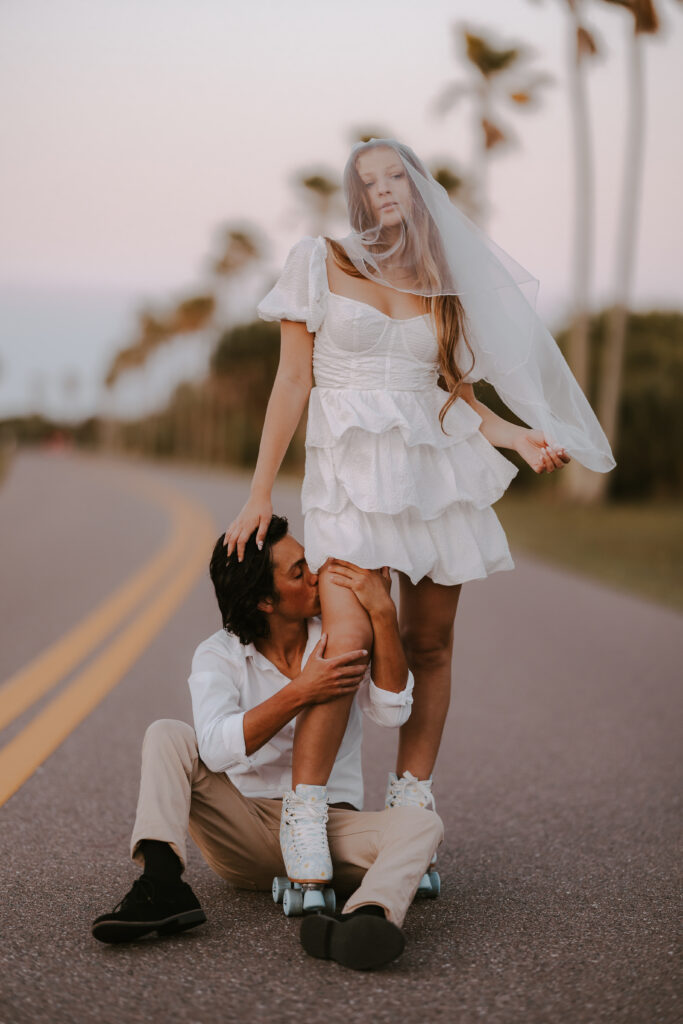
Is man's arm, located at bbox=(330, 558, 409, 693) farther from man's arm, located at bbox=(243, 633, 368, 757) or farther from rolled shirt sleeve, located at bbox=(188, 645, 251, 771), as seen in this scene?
rolled shirt sleeve, located at bbox=(188, 645, 251, 771)

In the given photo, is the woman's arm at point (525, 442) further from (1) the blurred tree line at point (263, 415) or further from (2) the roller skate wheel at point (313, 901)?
(2) the roller skate wheel at point (313, 901)

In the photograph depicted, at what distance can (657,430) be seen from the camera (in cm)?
3256

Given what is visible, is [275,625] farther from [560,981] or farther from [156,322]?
[156,322]

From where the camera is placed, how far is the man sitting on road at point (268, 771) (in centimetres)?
287

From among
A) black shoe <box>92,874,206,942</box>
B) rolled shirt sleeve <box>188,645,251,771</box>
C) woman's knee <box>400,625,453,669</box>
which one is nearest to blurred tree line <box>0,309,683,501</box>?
woman's knee <box>400,625,453,669</box>

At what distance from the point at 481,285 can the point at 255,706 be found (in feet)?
4.39

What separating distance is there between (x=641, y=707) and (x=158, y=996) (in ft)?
13.3

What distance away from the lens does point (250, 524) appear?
10.7ft

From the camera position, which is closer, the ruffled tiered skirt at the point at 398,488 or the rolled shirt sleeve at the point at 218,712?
the rolled shirt sleeve at the point at 218,712

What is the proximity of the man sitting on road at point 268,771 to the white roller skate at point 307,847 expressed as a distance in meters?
0.11

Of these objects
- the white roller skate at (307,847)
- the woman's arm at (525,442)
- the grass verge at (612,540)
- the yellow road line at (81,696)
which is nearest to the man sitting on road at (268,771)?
the white roller skate at (307,847)

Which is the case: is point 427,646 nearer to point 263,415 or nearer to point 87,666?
point 87,666

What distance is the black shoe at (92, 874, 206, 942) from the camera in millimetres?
2846

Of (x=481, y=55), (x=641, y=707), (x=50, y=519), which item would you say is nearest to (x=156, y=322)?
(x=481, y=55)
